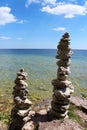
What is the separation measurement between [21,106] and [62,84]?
378 cm

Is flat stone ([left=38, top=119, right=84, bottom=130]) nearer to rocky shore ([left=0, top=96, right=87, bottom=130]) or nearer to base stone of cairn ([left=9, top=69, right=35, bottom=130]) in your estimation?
rocky shore ([left=0, top=96, right=87, bottom=130])

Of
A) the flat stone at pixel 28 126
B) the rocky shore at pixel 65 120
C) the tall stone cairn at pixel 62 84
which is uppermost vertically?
the tall stone cairn at pixel 62 84

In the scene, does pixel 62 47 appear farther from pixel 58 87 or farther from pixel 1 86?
pixel 1 86

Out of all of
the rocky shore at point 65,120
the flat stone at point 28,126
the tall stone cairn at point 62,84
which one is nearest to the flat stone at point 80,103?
the rocky shore at point 65,120

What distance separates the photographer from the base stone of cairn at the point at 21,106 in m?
19.4

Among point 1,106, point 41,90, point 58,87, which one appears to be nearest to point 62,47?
point 58,87

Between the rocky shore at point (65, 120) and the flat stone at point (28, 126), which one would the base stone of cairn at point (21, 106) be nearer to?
the flat stone at point (28, 126)

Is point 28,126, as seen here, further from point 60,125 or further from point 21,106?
point 60,125

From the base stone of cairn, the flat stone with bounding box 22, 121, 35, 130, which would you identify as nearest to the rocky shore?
the flat stone with bounding box 22, 121, 35, 130

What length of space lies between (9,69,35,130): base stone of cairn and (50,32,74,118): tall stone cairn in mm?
2065

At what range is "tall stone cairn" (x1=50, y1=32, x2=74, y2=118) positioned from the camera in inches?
770

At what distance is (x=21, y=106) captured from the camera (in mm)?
19766

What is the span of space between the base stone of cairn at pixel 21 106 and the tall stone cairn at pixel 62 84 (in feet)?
6.78

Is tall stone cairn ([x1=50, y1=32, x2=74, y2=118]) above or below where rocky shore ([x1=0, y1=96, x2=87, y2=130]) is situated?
above
